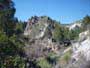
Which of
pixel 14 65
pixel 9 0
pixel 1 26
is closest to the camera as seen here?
pixel 14 65

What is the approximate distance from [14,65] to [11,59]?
61cm

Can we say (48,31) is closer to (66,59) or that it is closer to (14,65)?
(66,59)

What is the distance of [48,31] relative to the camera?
97000mm

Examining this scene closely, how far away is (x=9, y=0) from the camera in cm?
3003

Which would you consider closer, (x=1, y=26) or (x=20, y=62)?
(x=20, y=62)

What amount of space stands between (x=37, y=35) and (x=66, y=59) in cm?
4247

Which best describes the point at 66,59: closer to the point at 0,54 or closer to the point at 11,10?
the point at 11,10

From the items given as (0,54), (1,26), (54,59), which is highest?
(1,26)

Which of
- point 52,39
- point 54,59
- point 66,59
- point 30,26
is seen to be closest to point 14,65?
point 66,59

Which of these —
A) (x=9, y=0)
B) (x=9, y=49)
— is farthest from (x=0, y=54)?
(x=9, y=0)

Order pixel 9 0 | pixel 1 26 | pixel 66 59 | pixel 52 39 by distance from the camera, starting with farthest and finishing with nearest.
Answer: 1. pixel 52 39
2. pixel 66 59
3. pixel 9 0
4. pixel 1 26

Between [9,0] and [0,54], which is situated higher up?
[9,0]

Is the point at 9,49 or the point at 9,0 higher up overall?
the point at 9,0

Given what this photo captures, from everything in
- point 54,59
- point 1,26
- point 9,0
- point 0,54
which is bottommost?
point 54,59
